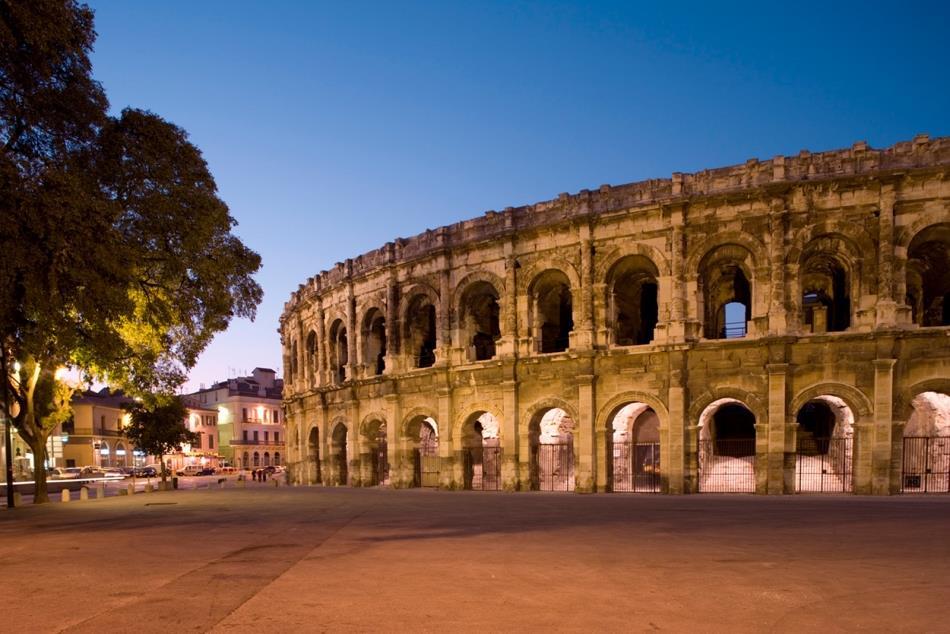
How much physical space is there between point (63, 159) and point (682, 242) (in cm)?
1593

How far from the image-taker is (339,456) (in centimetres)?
2939

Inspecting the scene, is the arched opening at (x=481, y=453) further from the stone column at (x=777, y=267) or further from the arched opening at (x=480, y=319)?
the stone column at (x=777, y=267)

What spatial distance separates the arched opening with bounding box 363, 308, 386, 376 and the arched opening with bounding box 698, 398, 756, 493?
12.9m

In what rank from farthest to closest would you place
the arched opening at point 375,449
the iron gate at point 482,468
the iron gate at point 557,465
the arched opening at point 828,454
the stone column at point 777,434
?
the arched opening at point 375,449 < the iron gate at point 482,468 < the iron gate at point 557,465 < the arched opening at point 828,454 < the stone column at point 777,434

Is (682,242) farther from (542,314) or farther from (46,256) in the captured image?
(46,256)

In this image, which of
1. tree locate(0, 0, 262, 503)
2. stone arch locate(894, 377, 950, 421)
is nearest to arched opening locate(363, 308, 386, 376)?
tree locate(0, 0, 262, 503)

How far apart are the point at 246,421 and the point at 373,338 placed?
150 feet

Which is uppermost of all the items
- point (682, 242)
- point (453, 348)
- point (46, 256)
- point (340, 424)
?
point (682, 242)

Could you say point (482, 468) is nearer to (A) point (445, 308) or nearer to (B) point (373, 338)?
(A) point (445, 308)

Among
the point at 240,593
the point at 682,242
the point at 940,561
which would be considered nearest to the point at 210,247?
the point at 240,593

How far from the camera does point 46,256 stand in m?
11.1

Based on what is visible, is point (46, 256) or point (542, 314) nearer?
point (46, 256)

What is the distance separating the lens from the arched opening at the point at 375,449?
88.5 feet

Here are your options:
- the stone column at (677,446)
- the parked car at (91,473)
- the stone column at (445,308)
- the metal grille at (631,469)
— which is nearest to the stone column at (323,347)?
the stone column at (445,308)
